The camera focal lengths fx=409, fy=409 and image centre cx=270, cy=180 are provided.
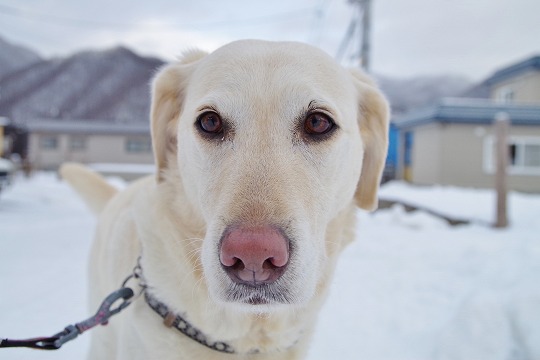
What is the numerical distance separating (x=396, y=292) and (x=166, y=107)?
327 cm

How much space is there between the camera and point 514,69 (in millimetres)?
19938

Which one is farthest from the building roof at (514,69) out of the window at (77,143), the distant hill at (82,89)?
the window at (77,143)

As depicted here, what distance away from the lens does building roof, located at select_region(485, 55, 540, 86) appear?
729 inches

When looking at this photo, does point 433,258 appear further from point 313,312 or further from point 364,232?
point 313,312

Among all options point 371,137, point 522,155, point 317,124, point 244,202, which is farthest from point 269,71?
point 522,155

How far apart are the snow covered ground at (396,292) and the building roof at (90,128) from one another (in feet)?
71.7

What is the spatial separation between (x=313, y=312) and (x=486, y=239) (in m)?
6.04

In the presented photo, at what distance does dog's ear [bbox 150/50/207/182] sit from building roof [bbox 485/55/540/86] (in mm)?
21117

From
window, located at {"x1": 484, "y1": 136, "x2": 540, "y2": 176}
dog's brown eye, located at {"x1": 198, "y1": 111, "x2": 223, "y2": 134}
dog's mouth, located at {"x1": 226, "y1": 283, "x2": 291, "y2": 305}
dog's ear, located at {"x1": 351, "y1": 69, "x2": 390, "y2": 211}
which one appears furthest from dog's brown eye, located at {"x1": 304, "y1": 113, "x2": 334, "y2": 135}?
window, located at {"x1": 484, "y1": 136, "x2": 540, "y2": 176}

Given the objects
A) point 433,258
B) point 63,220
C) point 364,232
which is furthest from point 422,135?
point 63,220

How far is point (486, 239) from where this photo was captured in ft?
21.9

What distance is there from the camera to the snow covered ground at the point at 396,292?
282cm

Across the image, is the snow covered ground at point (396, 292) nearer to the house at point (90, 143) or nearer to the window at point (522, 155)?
the window at point (522, 155)

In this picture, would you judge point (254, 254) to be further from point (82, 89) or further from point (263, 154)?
point (82, 89)
